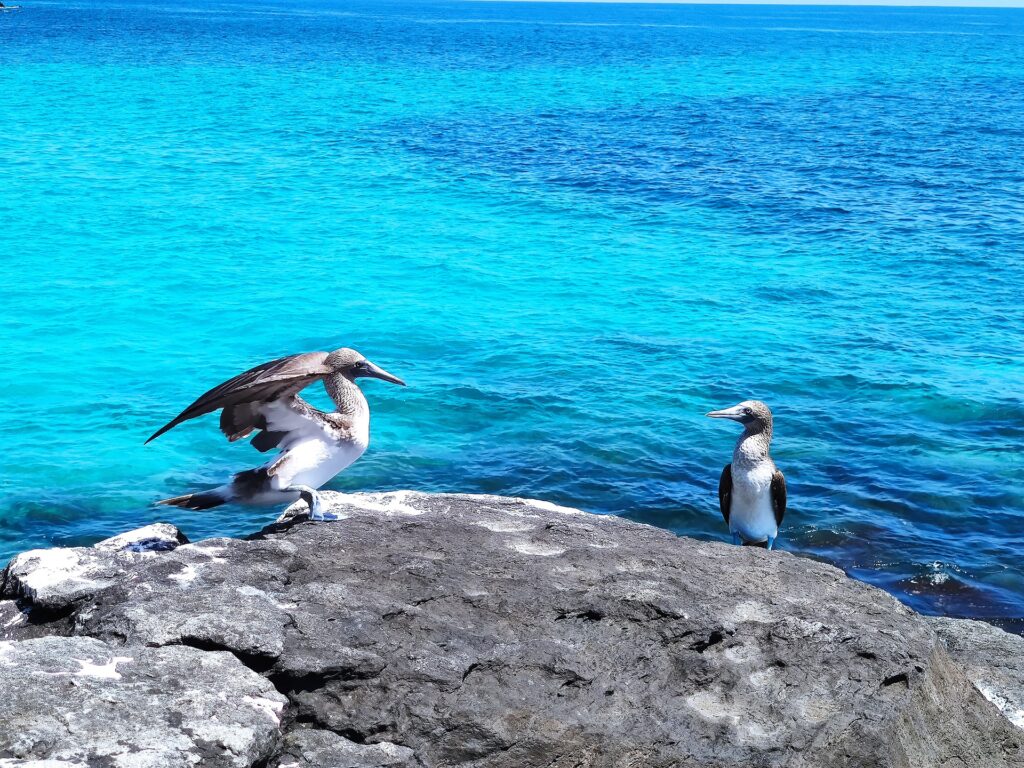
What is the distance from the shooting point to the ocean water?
1188 centimetres

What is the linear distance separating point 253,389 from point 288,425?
1.48 ft

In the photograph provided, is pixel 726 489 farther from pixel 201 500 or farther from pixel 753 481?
pixel 201 500

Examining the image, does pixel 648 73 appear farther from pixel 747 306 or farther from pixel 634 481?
pixel 634 481

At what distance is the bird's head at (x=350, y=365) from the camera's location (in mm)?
7027

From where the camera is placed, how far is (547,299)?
19.2 m

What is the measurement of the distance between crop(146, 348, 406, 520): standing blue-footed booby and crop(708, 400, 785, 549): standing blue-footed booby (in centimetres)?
318

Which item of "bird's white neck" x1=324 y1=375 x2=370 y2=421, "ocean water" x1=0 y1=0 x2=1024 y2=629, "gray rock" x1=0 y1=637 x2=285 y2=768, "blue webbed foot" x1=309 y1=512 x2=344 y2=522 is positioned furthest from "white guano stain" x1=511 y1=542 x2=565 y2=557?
"ocean water" x1=0 y1=0 x2=1024 y2=629

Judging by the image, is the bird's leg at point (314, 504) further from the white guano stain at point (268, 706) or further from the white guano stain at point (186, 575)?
the white guano stain at point (268, 706)

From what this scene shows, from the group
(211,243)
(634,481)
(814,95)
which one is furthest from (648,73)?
(634,481)

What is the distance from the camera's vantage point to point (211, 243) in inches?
865

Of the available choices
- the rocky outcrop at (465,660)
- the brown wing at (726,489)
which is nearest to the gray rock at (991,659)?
the rocky outcrop at (465,660)

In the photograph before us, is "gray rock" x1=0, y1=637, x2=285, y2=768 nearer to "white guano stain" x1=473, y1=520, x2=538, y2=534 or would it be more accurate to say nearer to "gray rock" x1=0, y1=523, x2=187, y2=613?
"gray rock" x1=0, y1=523, x2=187, y2=613

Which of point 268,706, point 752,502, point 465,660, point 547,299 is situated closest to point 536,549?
point 465,660

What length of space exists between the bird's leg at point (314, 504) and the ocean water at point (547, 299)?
4529 mm
